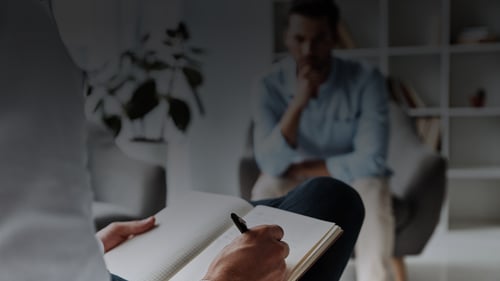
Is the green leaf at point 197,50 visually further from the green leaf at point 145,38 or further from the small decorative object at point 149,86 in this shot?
the green leaf at point 145,38

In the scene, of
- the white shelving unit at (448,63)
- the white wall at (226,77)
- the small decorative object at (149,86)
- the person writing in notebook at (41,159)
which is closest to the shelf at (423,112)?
the white shelving unit at (448,63)

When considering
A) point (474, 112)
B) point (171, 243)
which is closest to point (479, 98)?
point (474, 112)

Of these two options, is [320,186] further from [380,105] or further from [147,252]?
[380,105]

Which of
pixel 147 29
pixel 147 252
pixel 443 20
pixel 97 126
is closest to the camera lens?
pixel 147 252

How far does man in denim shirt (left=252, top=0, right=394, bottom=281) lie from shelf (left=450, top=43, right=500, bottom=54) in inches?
8.2

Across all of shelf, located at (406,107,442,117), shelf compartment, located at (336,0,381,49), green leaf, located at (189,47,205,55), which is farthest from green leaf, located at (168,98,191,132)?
shelf, located at (406,107,442,117)

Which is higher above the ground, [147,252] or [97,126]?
[97,126]

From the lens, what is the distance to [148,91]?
3.92 ft

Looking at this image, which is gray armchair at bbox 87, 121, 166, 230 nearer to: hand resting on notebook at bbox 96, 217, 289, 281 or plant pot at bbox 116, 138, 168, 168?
plant pot at bbox 116, 138, 168, 168

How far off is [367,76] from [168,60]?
534 mm

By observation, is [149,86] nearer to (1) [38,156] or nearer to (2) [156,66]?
(2) [156,66]

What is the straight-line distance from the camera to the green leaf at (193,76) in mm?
1304

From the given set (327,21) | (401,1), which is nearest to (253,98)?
(327,21)

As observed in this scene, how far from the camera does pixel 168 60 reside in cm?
124
